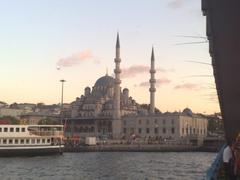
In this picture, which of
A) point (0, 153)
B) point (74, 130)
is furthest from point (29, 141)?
point (74, 130)

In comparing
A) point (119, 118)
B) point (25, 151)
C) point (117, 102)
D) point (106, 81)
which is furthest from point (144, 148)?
point (106, 81)

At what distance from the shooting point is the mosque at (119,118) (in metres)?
110

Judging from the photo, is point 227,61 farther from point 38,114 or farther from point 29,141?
point 38,114

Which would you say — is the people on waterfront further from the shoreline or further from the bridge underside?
the shoreline

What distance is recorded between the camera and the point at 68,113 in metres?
141

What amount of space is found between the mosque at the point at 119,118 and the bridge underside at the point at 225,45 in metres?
96.7

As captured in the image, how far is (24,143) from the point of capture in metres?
59.5

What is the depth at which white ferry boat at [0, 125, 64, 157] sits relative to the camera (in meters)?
58.4

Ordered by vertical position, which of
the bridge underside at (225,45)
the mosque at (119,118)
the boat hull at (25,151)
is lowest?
the boat hull at (25,151)

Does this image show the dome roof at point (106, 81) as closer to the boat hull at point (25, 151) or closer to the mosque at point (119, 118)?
the mosque at point (119, 118)

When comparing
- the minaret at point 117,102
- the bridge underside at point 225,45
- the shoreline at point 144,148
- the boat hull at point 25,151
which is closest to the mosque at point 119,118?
the minaret at point 117,102

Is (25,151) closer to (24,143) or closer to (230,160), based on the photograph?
(24,143)

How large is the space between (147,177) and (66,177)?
5.79 m

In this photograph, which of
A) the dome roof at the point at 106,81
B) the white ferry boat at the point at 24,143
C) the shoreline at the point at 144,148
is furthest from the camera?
the dome roof at the point at 106,81
